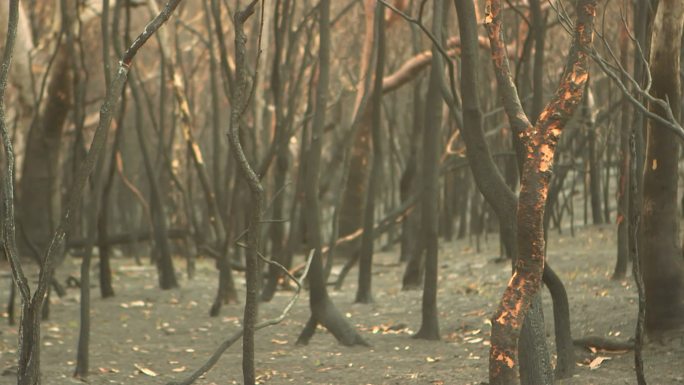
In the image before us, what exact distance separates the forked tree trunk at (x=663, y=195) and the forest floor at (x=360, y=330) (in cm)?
20

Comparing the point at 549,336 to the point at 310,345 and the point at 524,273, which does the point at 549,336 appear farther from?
the point at 524,273

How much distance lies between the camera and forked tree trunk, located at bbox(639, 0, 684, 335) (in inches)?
240

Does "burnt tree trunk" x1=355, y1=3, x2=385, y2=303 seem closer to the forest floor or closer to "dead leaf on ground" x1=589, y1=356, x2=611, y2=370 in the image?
the forest floor

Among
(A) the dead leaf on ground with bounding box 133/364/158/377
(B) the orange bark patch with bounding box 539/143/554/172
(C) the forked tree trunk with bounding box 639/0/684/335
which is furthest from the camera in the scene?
(A) the dead leaf on ground with bounding box 133/364/158/377

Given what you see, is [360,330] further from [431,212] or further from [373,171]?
[373,171]

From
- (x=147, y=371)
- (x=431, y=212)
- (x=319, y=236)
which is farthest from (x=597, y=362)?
(x=147, y=371)

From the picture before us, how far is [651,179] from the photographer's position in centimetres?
625

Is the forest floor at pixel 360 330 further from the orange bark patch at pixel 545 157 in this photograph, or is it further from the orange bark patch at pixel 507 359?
the orange bark patch at pixel 545 157

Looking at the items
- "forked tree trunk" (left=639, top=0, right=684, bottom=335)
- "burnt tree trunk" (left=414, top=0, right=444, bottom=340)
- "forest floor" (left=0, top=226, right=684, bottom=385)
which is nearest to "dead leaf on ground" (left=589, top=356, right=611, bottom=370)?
"forest floor" (left=0, top=226, right=684, bottom=385)

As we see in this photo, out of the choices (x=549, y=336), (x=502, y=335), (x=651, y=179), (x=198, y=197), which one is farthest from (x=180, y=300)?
(x=198, y=197)

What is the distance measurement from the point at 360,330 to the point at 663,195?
10.1 ft

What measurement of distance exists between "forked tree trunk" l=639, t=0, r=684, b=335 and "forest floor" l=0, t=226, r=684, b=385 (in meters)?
0.20

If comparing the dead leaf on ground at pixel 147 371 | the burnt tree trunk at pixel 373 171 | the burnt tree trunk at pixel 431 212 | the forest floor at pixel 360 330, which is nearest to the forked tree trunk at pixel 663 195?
the forest floor at pixel 360 330

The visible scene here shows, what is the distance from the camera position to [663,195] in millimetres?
6219
